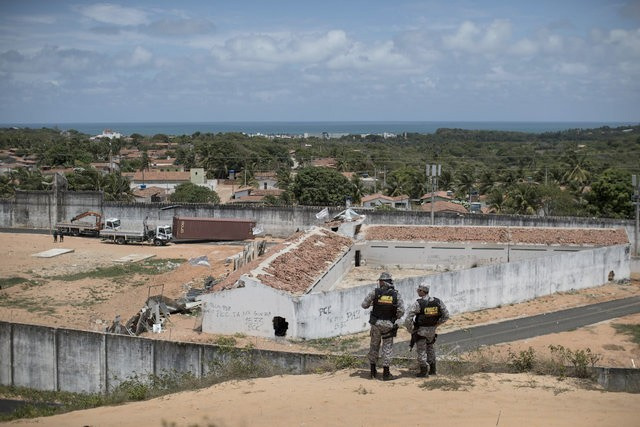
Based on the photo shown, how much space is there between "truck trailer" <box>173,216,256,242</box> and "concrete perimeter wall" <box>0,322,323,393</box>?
25.3 meters

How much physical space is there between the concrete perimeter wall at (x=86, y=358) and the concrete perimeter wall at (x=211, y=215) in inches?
1031

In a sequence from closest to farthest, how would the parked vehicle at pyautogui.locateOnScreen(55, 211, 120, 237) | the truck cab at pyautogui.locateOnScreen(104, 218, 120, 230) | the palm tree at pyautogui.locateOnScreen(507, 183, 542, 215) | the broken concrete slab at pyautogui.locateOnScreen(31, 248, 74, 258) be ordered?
the broken concrete slab at pyautogui.locateOnScreen(31, 248, 74, 258), the truck cab at pyautogui.locateOnScreen(104, 218, 120, 230), the parked vehicle at pyautogui.locateOnScreen(55, 211, 120, 237), the palm tree at pyautogui.locateOnScreen(507, 183, 542, 215)

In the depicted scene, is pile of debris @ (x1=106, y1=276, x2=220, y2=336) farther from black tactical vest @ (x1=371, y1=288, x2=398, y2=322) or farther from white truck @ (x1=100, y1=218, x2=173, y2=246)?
white truck @ (x1=100, y1=218, x2=173, y2=246)

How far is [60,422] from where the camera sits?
10.9 metres

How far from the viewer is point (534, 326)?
2466 centimetres

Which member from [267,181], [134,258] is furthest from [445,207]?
[267,181]

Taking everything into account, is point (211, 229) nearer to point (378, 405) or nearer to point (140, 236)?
point (140, 236)

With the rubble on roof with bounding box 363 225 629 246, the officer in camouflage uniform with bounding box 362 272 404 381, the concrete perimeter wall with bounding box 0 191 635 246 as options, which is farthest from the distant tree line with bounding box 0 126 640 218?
the officer in camouflage uniform with bounding box 362 272 404 381

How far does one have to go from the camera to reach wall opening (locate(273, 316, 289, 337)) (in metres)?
22.3

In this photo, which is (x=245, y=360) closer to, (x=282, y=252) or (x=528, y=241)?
(x=282, y=252)

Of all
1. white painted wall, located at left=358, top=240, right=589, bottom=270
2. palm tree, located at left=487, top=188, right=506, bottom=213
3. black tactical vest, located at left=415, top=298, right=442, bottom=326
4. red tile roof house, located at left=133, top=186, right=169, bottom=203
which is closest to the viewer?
black tactical vest, located at left=415, top=298, right=442, bottom=326

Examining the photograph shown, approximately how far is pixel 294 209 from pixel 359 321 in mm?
22952

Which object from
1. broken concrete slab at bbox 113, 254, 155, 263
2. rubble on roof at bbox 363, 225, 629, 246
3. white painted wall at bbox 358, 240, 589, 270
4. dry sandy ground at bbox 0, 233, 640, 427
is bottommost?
broken concrete slab at bbox 113, 254, 155, 263

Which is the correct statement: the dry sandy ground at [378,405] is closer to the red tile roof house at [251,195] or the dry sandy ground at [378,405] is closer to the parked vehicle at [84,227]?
the parked vehicle at [84,227]
